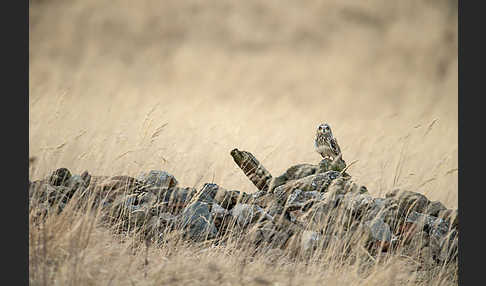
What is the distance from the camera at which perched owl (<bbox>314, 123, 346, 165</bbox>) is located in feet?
19.7

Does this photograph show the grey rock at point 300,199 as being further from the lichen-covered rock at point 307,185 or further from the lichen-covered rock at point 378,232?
the lichen-covered rock at point 378,232

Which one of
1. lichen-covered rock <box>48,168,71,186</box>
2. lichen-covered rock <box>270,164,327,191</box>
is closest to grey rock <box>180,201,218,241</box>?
lichen-covered rock <box>270,164,327,191</box>

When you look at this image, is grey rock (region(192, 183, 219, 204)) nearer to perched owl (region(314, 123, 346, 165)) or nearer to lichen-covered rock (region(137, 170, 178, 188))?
lichen-covered rock (region(137, 170, 178, 188))

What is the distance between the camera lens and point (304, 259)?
434cm

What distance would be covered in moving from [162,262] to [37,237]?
1.03 meters

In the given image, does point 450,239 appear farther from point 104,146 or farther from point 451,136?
point 104,146

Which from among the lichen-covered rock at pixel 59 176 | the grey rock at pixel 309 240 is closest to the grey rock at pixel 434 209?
the grey rock at pixel 309 240

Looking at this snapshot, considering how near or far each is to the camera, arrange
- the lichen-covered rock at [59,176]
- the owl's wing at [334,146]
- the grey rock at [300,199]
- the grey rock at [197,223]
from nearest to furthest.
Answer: the grey rock at [197,223], the grey rock at [300,199], the lichen-covered rock at [59,176], the owl's wing at [334,146]

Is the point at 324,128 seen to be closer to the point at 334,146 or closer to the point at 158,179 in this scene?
the point at 334,146

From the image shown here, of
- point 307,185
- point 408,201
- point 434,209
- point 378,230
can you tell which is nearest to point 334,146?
point 307,185

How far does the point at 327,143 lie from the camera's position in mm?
6031

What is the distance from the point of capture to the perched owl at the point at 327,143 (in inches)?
236

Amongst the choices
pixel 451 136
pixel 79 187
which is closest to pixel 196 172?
pixel 79 187

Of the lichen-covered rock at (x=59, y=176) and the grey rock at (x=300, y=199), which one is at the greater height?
the lichen-covered rock at (x=59, y=176)
